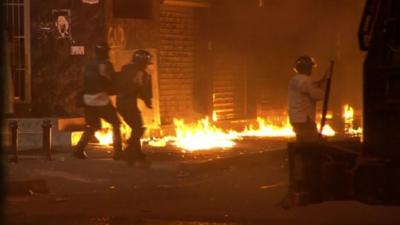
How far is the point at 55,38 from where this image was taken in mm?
15211

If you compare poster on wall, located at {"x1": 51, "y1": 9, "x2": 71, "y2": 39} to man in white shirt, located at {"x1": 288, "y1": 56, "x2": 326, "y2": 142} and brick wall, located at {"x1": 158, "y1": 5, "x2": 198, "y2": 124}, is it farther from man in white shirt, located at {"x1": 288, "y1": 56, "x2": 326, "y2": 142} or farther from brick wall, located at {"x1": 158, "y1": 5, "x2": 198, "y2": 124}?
man in white shirt, located at {"x1": 288, "y1": 56, "x2": 326, "y2": 142}

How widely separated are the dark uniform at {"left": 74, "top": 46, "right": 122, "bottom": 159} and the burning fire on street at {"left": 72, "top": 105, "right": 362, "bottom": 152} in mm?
1776

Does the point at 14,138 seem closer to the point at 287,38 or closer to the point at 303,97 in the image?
the point at 303,97

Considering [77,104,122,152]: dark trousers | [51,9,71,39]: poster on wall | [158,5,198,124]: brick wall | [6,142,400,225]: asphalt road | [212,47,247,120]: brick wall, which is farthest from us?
[212,47,247,120]: brick wall

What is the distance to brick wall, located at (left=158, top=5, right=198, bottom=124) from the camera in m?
A: 17.2

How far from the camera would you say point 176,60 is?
17672mm

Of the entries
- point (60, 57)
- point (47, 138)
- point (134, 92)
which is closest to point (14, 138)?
point (47, 138)

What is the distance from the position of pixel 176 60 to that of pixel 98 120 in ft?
16.6

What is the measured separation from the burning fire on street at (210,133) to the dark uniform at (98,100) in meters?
1.78

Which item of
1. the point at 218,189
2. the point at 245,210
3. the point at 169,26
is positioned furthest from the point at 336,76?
the point at 245,210

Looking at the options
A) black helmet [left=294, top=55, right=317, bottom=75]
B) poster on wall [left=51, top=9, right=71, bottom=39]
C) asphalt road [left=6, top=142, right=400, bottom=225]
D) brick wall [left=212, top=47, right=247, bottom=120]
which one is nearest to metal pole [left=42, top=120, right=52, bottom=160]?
asphalt road [left=6, top=142, right=400, bottom=225]

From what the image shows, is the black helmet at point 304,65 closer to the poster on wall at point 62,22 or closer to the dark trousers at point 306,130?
the dark trousers at point 306,130

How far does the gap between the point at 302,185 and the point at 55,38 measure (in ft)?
26.9

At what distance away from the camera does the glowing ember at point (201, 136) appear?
15.4 meters
